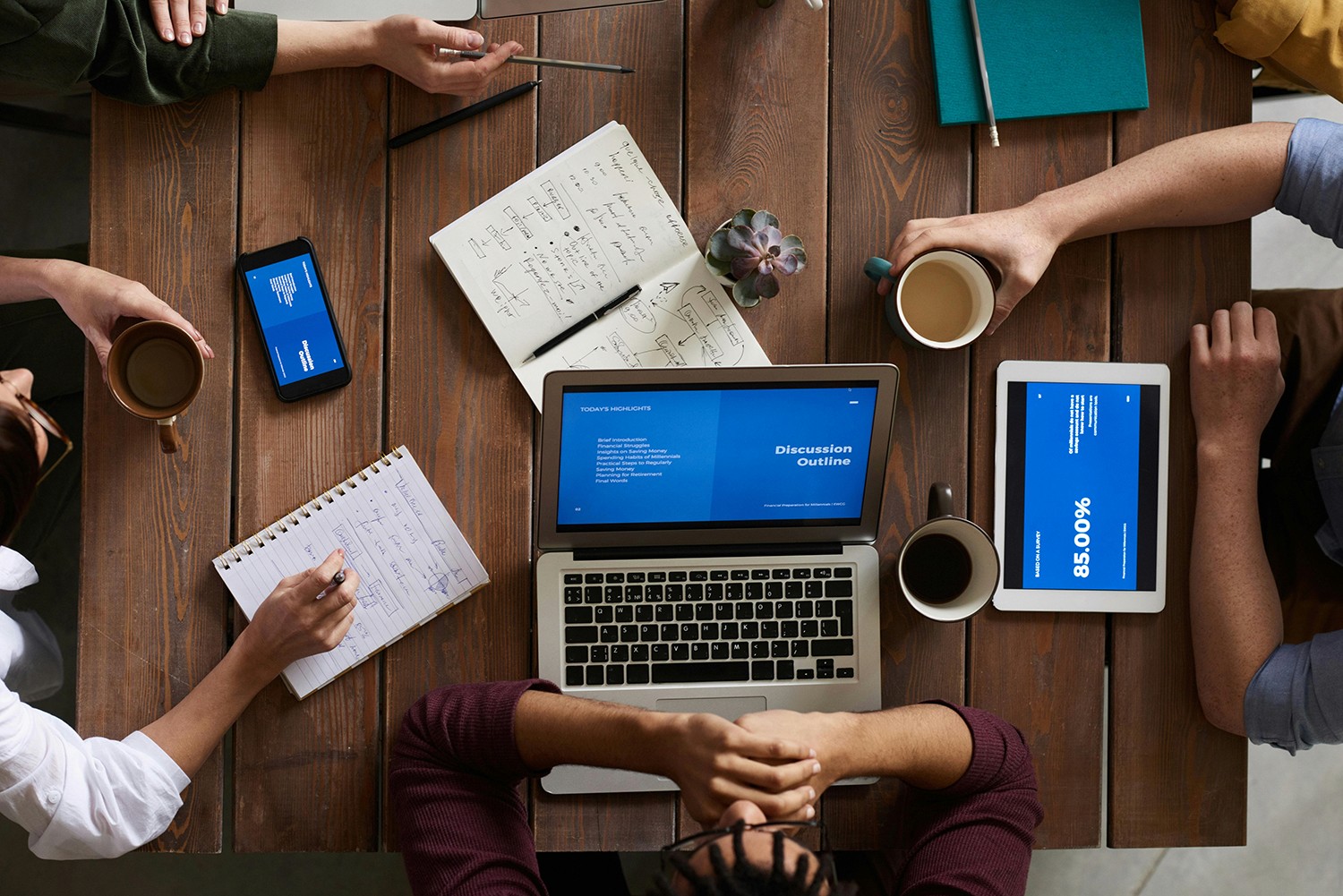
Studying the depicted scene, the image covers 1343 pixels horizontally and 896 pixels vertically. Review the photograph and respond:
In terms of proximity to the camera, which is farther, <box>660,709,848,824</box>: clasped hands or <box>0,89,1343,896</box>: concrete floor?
<box>0,89,1343,896</box>: concrete floor

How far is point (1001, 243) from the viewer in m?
1.08

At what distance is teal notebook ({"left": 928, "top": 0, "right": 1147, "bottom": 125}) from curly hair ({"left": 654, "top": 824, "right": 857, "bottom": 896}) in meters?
0.88

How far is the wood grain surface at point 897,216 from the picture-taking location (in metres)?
1.12

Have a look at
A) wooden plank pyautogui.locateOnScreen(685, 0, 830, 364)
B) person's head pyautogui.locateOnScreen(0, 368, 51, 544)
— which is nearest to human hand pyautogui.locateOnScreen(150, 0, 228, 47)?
person's head pyautogui.locateOnScreen(0, 368, 51, 544)

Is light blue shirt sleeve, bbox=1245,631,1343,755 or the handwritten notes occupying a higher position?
the handwritten notes

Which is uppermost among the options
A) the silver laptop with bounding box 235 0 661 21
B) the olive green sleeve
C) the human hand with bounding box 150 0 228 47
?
the silver laptop with bounding box 235 0 661 21

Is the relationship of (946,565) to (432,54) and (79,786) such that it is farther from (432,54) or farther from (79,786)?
(79,786)

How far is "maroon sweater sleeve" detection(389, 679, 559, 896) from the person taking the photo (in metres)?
1.01

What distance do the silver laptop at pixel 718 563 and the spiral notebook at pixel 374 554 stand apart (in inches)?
5.1

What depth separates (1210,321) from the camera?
1.14 meters

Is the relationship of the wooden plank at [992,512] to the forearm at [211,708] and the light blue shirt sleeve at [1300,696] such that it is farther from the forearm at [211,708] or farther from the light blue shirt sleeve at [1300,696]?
the forearm at [211,708]

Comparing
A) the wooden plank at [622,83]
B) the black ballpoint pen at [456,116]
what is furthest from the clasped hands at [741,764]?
the black ballpoint pen at [456,116]

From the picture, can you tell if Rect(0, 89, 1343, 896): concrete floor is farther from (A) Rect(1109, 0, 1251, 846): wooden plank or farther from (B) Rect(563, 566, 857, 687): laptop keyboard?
(B) Rect(563, 566, 857, 687): laptop keyboard

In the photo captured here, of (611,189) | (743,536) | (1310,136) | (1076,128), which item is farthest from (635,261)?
(1310,136)
